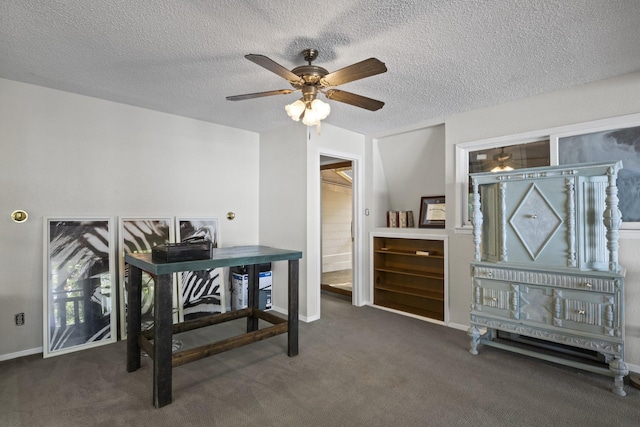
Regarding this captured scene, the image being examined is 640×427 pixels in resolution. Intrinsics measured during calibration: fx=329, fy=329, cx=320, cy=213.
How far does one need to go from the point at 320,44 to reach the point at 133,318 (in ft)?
8.48

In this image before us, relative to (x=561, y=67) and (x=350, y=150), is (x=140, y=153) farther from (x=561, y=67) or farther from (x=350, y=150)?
(x=561, y=67)

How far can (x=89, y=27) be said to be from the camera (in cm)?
204

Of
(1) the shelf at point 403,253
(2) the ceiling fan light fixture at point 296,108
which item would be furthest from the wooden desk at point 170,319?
(1) the shelf at point 403,253

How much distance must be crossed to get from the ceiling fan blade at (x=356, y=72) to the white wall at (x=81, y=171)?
7.90 feet

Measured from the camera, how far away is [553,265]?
278 centimetres

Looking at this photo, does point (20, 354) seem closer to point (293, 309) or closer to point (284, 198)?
point (293, 309)

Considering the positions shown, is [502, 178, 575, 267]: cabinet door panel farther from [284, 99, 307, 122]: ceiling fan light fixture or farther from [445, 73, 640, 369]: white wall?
[284, 99, 307, 122]: ceiling fan light fixture

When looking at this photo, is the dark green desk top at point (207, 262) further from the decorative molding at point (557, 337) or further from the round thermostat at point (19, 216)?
the decorative molding at point (557, 337)

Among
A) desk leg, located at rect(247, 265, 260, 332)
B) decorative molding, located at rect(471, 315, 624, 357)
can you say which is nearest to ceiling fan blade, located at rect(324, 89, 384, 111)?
desk leg, located at rect(247, 265, 260, 332)

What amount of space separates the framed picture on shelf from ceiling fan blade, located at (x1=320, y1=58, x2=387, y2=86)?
8.90ft

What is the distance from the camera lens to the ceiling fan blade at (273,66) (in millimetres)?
1788

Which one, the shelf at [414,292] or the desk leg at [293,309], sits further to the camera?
the shelf at [414,292]

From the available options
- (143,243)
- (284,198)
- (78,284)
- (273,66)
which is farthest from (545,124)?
(78,284)

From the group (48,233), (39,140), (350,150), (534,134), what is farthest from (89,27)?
(534,134)
